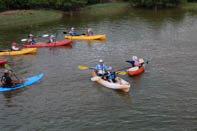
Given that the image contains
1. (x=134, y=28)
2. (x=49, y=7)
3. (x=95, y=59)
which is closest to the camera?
(x=95, y=59)

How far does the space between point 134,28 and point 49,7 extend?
33.7 m

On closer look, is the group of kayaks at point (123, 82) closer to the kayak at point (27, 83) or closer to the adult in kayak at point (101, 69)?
the adult in kayak at point (101, 69)

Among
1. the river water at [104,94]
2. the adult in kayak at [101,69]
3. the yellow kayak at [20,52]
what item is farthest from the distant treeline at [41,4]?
the adult in kayak at [101,69]

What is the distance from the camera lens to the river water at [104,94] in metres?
12.3

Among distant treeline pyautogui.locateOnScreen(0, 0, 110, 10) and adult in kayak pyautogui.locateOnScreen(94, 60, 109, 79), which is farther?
distant treeline pyautogui.locateOnScreen(0, 0, 110, 10)

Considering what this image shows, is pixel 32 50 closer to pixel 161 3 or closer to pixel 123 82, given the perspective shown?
pixel 123 82

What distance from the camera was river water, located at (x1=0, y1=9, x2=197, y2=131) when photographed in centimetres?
1233

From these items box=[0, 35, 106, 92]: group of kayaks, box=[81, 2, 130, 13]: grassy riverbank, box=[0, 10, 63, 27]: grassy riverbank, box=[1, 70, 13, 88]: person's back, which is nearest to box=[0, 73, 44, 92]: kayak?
box=[0, 35, 106, 92]: group of kayaks

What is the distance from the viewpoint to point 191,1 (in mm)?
65312

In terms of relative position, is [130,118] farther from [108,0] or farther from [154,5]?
[108,0]

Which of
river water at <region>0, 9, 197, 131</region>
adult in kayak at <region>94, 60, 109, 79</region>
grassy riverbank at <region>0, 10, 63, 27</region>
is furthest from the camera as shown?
grassy riverbank at <region>0, 10, 63, 27</region>

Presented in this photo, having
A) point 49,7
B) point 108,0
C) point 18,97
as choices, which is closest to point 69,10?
point 49,7

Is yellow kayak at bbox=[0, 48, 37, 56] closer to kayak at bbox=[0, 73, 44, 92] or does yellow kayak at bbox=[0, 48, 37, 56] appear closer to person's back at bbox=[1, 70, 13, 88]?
kayak at bbox=[0, 73, 44, 92]

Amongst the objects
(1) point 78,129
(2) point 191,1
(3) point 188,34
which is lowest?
(1) point 78,129
